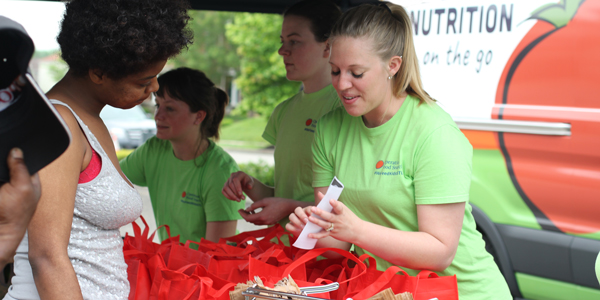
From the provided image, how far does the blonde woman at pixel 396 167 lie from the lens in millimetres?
1474

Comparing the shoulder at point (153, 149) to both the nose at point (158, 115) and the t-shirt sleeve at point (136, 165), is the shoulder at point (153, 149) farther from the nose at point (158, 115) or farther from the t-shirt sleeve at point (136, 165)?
the nose at point (158, 115)

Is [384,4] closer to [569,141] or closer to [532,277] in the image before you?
[569,141]

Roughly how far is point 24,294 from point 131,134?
1259cm

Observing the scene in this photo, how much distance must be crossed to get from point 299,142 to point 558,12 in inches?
63.6

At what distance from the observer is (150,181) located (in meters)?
2.82

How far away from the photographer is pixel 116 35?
1225 mm

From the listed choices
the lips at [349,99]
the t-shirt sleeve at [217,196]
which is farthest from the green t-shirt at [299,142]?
the lips at [349,99]

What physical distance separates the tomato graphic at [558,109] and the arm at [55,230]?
246cm

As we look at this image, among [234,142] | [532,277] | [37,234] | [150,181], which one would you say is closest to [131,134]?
[234,142]

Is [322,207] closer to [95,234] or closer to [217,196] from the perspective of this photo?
[95,234]

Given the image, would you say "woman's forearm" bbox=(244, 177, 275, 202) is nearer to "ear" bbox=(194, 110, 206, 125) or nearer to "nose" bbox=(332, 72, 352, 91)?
"ear" bbox=(194, 110, 206, 125)

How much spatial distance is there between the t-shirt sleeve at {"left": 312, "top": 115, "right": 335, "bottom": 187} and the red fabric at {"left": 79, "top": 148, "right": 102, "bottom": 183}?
814mm

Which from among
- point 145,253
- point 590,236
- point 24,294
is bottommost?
point 590,236

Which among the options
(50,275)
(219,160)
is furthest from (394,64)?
(219,160)
